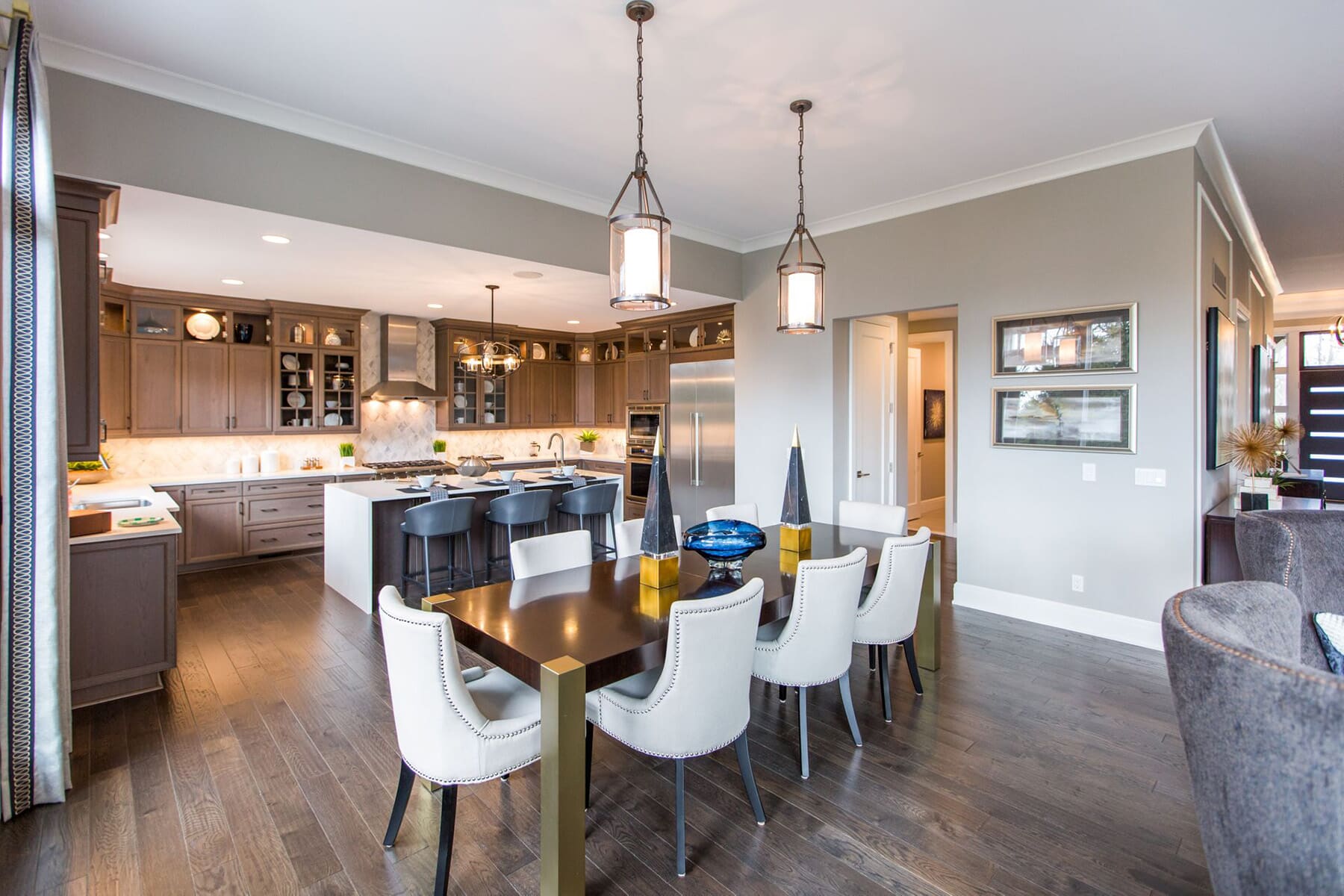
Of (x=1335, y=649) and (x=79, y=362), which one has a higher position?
(x=79, y=362)

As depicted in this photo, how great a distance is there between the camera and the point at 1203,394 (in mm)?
3844

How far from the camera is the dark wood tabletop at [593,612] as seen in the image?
6.22 feet

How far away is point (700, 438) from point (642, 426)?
1018mm

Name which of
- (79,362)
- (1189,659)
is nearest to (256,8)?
(79,362)

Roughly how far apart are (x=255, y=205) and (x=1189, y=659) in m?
4.28

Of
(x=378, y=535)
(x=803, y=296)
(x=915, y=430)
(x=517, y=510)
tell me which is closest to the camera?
(x=803, y=296)

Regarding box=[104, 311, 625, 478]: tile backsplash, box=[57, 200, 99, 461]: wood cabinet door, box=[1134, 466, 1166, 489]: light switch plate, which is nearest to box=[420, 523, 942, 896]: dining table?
box=[57, 200, 99, 461]: wood cabinet door

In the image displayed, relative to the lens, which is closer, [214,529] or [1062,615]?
[1062,615]

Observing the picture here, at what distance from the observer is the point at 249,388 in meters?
6.39

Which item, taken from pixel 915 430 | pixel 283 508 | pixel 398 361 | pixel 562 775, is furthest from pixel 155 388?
pixel 915 430

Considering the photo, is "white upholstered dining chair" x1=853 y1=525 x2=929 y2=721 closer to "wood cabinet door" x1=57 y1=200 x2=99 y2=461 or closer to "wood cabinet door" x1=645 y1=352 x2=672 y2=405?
"wood cabinet door" x1=57 y1=200 x2=99 y2=461

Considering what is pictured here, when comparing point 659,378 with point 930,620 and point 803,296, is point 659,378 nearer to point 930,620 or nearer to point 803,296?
point 803,296

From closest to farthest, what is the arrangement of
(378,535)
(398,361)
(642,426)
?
(378,535) → (398,361) → (642,426)

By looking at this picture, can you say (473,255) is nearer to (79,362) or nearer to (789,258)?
(79,362)
